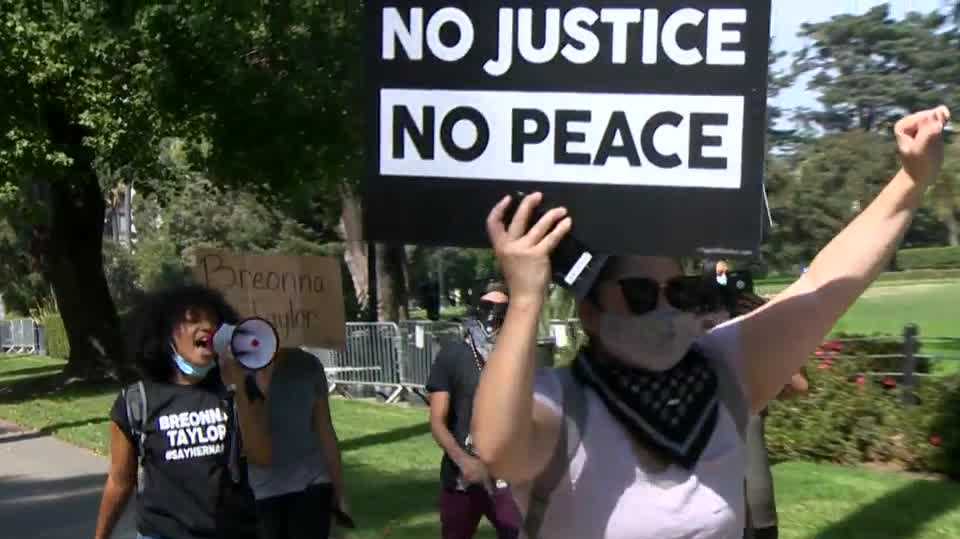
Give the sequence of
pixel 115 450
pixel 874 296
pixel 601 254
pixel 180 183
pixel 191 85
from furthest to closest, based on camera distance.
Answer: pixel 874 296, pixel 180 183, pixel 191 85, pixel 115 450, pixel 601 254

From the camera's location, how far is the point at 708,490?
2.46 meters

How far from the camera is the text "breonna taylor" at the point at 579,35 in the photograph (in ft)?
7.87

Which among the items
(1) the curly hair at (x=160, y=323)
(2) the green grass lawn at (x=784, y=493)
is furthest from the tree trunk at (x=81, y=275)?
(1) the curly hair at (x=160, y=323)

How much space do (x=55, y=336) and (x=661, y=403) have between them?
128 feet

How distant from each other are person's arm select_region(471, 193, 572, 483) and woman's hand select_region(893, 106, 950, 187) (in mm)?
828

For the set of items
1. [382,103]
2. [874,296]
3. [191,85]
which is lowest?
[874,296]

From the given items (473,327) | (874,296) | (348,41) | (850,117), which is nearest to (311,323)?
(473,327)

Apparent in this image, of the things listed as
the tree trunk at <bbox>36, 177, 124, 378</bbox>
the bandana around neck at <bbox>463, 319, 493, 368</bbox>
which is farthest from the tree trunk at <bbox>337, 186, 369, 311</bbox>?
the bandana around neck at <bbox>463, 319, 493, 368</bbox>

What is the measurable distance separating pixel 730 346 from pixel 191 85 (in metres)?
18.0

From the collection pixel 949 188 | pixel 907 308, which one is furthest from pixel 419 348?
pixel 907 308

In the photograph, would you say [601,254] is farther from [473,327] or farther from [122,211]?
[122,211]

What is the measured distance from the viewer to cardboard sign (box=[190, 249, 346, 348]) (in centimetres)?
547

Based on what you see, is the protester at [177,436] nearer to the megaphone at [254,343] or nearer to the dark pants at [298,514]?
the megaphone at [254,343]

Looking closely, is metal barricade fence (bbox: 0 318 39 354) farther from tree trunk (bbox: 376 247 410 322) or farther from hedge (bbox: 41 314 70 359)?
tree trunk (bbox: 376 247 410 322)
